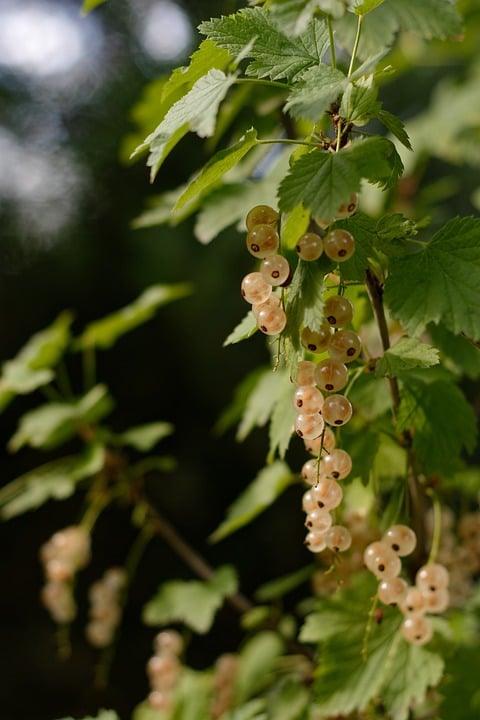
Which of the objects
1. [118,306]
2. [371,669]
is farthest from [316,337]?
[118,306]

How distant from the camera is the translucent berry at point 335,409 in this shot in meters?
0.48

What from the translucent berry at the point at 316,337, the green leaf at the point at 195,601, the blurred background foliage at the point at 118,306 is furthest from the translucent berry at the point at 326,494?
the blurred background foliage at the point at 118,306

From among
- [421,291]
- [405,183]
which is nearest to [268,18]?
[421,291]

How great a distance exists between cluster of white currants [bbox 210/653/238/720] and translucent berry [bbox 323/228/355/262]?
0.69m

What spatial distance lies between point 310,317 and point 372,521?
0.43 metres

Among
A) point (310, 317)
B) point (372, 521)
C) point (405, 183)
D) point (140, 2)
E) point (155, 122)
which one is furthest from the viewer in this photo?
point (140, 2)

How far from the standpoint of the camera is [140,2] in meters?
2.11

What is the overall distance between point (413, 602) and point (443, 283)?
27 centimetres

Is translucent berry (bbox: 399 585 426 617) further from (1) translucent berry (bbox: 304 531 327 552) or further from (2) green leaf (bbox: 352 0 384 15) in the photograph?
(2) green leaf (bbox: 352 0 384 15)

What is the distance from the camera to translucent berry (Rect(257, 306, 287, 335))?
0.46m

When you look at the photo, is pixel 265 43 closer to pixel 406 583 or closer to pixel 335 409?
pixel 335 409

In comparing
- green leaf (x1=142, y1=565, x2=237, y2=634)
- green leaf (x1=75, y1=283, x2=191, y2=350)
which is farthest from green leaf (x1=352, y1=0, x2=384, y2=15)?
green leaf (x1=142, y1=565, x2=237, y2=634)

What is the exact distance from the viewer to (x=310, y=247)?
451 mm

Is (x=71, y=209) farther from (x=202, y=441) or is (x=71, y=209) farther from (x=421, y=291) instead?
(x=421, y=291)
